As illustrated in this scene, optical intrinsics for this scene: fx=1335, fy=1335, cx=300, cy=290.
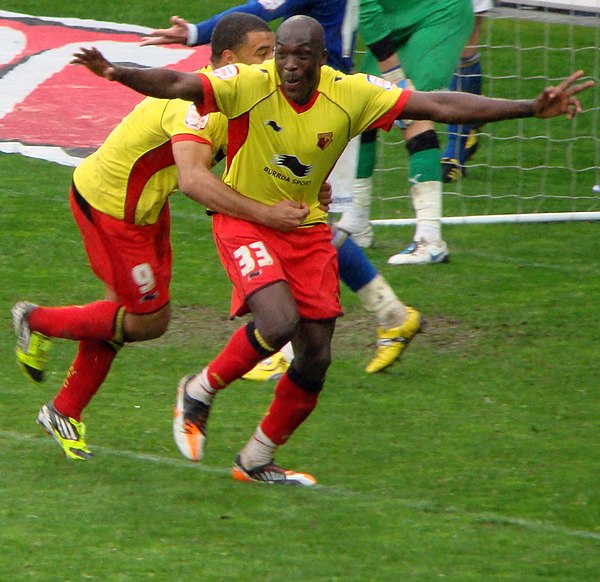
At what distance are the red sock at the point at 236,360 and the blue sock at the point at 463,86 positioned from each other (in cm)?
547

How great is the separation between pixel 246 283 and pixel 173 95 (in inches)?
28.0

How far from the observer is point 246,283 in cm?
470

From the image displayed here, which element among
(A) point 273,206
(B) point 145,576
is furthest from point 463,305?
(B) point 145,576

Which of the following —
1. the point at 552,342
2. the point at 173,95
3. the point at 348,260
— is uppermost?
the point at 173,95

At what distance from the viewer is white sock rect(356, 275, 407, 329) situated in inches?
244

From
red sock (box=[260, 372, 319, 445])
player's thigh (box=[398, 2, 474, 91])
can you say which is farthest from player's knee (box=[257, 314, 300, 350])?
player's thigh (box=[398, 2, 474, 91])

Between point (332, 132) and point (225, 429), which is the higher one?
point (332, 132)

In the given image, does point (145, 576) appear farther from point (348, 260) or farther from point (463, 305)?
point (463, 305)

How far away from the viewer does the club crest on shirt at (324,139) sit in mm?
4742

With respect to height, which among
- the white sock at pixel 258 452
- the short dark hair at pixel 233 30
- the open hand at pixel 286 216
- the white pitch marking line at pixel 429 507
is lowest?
the white pitch marking line at pixel 429 507

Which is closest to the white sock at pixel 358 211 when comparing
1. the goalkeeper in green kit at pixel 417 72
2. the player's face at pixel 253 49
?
the goalkeeper in green kit at pixel 417 72

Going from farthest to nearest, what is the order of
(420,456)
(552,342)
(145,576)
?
(552,342) → (420,456) → (145,576)

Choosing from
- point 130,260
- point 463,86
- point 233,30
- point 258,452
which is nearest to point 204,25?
point 233,30

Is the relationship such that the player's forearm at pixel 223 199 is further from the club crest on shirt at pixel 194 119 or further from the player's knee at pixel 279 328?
the player's knee at pixel 279 328
